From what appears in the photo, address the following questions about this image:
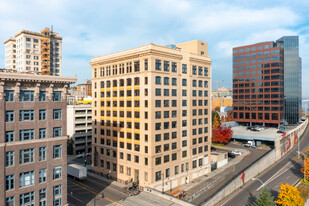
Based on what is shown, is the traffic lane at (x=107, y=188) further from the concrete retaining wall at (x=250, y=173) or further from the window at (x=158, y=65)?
the window at (x=158, y=65)

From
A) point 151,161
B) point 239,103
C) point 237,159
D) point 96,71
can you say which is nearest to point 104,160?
point 151,161

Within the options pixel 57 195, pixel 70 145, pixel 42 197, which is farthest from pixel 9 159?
pixel 70 145

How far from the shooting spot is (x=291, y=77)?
13850 cm

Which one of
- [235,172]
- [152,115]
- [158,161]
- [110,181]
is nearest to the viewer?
[152,115]

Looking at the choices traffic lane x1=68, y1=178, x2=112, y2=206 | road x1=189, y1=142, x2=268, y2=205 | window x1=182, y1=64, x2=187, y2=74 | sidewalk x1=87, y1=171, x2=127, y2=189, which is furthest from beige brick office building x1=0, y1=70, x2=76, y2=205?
window x1=182, y1=64, x2=187, y2=74

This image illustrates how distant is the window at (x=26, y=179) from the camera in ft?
117

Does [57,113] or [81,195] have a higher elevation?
[57,113]

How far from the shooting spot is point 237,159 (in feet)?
279

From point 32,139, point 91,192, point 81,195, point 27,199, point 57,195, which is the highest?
point 32,139

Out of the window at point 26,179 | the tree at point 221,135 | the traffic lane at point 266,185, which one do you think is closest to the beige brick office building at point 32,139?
the window at point 26,179

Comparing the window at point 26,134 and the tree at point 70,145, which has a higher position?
the window at point 26,134

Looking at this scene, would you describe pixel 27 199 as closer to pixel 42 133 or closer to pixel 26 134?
pixel 26 134

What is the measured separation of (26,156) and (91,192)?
2516cm

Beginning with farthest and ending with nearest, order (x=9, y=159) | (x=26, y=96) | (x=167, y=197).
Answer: (x=167, y=197), (x=26, y=96), (x=9, y=159)
